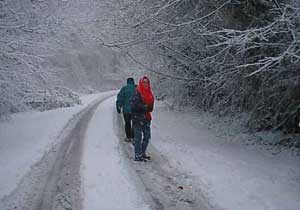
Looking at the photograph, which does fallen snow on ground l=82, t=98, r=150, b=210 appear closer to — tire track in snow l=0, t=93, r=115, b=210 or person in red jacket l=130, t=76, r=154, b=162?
tire track in snow l=0, t=93, r=115, b=210

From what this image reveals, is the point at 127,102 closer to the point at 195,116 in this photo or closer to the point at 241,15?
the point at 241,15

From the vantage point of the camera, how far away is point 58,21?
16.0 metres

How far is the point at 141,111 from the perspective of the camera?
959cm

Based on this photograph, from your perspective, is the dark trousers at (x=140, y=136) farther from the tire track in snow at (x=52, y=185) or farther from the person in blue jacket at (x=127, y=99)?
the person in blue jacket at (x=127, y=99)

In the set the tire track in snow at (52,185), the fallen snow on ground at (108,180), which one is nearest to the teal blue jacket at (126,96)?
the fallen snow on ground at (108,180)

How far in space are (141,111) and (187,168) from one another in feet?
5.67

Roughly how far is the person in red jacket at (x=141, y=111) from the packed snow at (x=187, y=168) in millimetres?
450

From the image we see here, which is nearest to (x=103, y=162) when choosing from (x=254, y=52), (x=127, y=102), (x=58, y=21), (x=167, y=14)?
(x=127, y=102)

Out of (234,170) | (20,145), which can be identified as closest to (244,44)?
(234,170)

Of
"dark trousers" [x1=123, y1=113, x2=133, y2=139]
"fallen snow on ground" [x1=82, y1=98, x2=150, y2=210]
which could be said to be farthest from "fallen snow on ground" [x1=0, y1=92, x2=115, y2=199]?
"dark trousers" [x1=123, y1=113, x2=133, y2=139]

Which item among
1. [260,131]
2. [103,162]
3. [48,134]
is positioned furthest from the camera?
[48,134]

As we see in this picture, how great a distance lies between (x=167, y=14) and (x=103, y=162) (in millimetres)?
5721

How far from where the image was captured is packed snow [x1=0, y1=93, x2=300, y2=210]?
22.2 feet

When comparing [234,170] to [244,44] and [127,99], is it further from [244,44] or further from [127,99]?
[127,99]
